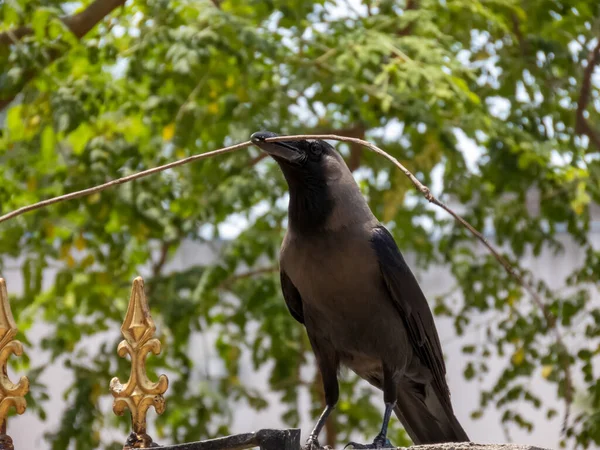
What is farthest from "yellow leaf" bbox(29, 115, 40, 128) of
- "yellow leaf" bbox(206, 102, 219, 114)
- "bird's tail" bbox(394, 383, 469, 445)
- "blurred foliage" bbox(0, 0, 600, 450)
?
"bird's tail" bbox(394, 383, 469, 445)

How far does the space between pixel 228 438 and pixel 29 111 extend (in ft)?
11.6

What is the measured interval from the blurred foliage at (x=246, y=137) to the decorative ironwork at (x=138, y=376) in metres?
2.41

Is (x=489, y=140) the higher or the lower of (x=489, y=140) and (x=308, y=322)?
the lower

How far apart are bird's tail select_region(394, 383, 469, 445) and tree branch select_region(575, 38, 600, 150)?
231 centimetres

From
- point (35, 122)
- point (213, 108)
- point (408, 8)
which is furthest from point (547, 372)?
point (35, 122)

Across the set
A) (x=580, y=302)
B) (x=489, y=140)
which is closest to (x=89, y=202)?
(x=489, y=140)

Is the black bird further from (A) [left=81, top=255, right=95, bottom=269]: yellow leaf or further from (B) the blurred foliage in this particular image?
(A) [left=81, top=255, right=95, bottom=269]: yellow leaf

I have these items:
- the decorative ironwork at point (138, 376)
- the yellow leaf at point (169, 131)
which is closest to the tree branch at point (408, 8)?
the yellow leaf at point (169, 131)

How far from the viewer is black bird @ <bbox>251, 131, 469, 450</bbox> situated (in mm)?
2312

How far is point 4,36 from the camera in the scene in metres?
4.06

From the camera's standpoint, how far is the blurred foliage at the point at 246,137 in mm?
4297

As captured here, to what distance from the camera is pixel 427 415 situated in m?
2.53

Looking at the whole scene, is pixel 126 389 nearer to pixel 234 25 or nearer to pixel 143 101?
pixel 234 25

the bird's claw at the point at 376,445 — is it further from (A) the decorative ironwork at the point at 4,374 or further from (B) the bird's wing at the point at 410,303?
(A) the decorative ironwork at the point at 4,374
